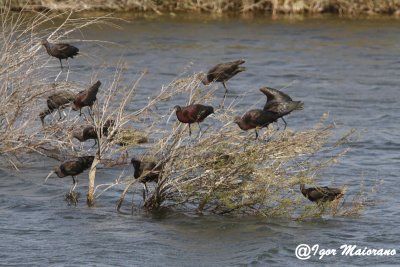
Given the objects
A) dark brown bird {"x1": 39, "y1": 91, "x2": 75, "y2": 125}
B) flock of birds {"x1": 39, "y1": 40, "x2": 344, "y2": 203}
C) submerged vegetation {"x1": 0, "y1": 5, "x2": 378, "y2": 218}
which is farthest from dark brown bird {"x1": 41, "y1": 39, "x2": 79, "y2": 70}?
submerged vegetation {"x1": 0, "y1": 5, "x2": 378, "y2": 218}

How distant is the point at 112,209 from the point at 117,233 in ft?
3.19

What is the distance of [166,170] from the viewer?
11.9 m

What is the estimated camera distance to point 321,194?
12.1m

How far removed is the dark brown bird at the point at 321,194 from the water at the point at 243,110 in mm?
309

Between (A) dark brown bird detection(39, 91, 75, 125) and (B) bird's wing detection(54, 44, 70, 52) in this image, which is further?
(A) dark brown bird detection(39, 91, 75, 125)

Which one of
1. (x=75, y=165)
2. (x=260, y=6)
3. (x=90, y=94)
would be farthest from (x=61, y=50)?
(x=260, y=6)

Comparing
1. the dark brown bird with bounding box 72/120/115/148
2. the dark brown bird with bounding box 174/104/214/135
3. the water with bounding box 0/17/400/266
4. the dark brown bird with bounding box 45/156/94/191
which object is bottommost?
the water with bounding box 0/17/400/266

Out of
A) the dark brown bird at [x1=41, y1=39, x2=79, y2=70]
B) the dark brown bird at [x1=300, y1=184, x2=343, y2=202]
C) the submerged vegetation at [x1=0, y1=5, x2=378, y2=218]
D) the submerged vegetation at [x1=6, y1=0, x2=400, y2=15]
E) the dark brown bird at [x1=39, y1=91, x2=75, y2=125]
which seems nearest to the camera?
the submerged vegetation at [x1=0, y1=5, x2=378, y2=218]

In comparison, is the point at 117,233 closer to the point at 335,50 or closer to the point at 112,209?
the point at 112,209

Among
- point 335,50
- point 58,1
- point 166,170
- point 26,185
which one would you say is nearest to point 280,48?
point 335,50

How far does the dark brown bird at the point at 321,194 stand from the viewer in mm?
12078

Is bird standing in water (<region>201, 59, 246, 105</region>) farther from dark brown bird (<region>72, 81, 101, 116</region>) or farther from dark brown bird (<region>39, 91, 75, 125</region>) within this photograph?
dark brown bird (<region>39, 91, 75, 125</region>)

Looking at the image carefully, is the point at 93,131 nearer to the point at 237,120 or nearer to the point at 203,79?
the point at 203,79

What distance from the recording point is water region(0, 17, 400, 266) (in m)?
11.4
